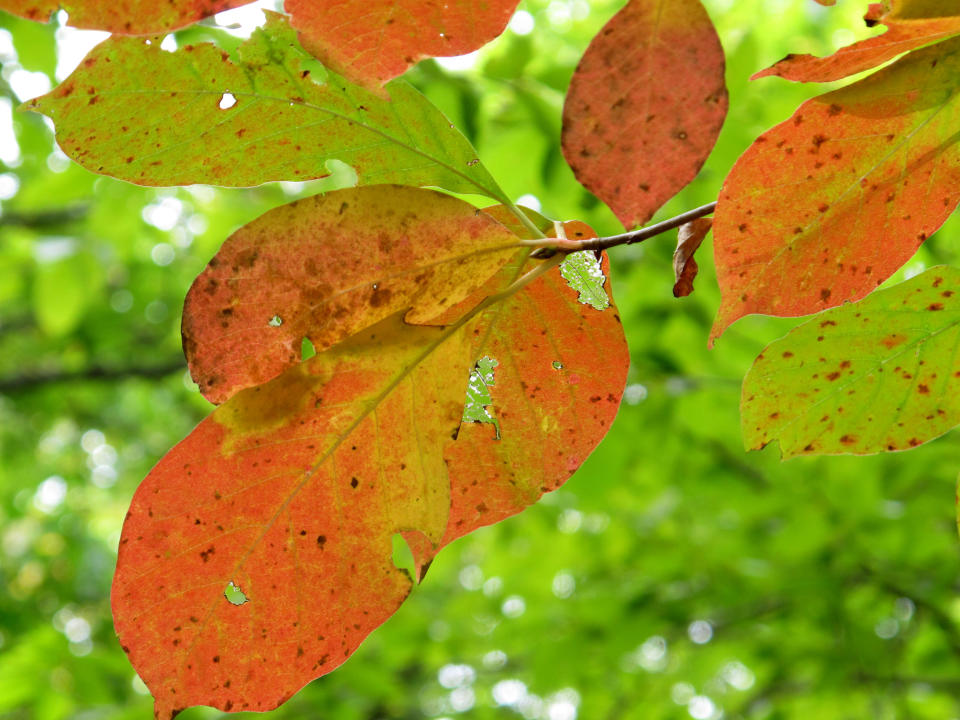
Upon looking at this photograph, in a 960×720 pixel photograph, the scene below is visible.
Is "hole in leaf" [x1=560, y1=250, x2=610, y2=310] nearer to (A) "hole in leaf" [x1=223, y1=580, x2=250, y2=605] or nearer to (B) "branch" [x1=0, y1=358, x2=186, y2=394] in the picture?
(A) "hole in leaf" [x1=223, y1=580, x2=250, y2=605]

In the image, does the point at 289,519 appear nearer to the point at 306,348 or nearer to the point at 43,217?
the point at 306,348

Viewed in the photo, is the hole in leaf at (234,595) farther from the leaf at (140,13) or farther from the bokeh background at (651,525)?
the bokeh background at (651,525)

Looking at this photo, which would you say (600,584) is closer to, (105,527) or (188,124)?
(188,124)

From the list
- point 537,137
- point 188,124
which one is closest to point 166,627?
point 188,124

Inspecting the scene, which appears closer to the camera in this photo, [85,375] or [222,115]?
[222,115]

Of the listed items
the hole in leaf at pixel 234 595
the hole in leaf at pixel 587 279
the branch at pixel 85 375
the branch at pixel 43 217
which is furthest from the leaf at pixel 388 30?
the branch at pixel 43 217

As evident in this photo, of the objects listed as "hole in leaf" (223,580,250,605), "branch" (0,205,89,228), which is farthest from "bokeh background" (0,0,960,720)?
"hole in leaf" (223,580,250,605)

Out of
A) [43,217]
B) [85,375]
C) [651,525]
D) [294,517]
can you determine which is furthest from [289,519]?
[43,217]
